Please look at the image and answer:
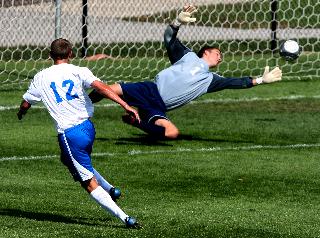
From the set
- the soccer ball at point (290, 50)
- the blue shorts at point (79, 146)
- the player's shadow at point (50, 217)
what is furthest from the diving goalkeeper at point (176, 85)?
the blue shorts at point (79, 146)

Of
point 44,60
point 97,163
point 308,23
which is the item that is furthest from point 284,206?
point 308,23

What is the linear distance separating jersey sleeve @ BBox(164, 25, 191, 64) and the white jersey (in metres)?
4.65

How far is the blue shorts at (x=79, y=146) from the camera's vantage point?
9.86 meters

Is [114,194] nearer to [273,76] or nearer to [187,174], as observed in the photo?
[187,174]

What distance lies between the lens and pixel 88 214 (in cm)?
1036

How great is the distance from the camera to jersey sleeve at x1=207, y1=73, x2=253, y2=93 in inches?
555

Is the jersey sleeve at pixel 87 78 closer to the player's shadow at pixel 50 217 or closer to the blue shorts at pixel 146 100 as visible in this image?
the player's shadow at pixel 50 217

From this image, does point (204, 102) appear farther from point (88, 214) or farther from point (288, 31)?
point (88, 214)

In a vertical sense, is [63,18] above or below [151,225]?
below

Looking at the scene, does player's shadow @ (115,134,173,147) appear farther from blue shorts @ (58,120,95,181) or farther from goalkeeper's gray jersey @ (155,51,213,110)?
blue shorts @ (58,120,95,181)

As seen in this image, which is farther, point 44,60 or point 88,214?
point 44,60

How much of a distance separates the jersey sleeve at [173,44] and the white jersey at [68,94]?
15.3 feet

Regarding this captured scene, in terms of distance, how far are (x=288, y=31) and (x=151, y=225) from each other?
45.1ft

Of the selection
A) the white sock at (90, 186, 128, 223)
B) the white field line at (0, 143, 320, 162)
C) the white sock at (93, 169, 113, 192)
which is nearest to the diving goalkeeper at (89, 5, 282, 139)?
the white field line at (0, 143, 320, 162)
